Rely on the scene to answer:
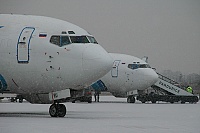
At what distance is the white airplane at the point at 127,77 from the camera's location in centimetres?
4844

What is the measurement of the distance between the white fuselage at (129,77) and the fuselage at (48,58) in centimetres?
2301

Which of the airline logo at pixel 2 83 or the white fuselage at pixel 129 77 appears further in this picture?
the white fuselage at pixel 129 77

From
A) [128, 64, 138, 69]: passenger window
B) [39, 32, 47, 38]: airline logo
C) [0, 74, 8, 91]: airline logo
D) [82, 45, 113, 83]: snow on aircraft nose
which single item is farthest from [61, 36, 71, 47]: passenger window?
[128, 64, 138, 69]: passenger window

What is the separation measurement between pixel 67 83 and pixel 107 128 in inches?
277

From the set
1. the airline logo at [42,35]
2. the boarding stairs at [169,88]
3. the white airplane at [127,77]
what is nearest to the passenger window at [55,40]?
the airline logo at [42,35]

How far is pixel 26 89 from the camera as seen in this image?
1015 inches

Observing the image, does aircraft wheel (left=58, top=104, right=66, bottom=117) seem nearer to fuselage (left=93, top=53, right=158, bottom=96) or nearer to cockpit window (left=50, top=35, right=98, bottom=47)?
cockpit window (left=50, top=35, right=98, bottom=47)

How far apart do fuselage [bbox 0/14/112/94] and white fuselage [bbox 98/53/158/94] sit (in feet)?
75.5

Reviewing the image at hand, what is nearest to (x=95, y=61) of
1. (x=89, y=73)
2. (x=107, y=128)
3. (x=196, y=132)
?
(x=89, y=73)

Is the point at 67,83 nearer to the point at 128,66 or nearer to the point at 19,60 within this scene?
the point at 19,60

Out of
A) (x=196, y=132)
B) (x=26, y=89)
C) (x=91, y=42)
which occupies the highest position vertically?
(x=91, y=42)

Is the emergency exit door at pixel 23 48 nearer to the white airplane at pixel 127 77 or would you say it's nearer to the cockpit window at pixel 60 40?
the cockpit window at pixel 60 40

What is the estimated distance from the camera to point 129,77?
48.8 metres

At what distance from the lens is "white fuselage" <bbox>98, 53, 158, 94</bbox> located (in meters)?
48.4
